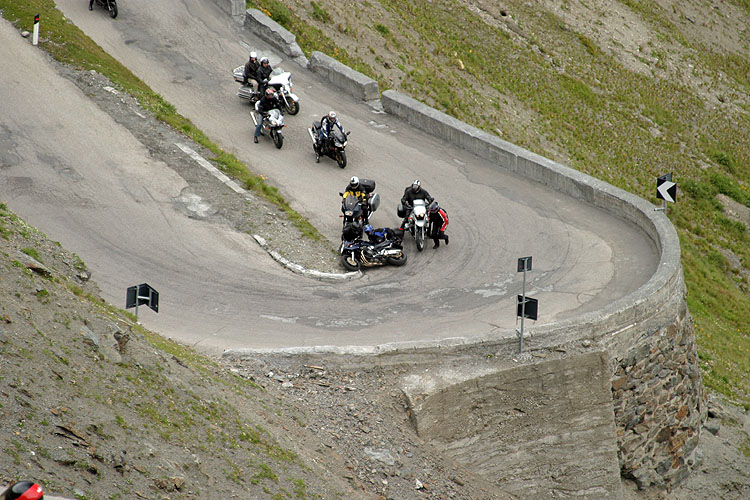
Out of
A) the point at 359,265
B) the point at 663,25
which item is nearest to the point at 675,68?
the point at 663,25

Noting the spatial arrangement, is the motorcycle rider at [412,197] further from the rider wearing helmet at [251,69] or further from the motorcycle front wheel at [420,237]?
the rider wearing helmet at [251,69]

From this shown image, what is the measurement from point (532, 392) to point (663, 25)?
1372 inches

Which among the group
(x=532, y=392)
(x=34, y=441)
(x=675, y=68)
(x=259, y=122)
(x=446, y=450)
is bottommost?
(x=446, y=450)

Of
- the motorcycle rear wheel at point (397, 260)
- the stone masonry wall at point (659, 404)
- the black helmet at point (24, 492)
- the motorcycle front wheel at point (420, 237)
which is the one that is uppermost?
the black helmet at point (24, 492)

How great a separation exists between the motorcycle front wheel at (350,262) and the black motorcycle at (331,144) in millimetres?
4585

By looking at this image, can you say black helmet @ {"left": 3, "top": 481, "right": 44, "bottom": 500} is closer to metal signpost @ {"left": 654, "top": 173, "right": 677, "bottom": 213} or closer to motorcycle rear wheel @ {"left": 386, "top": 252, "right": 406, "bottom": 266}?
motorcycle rear wheel @ {"left": 386, "top": 252, "right": 406, "bottom": 266}

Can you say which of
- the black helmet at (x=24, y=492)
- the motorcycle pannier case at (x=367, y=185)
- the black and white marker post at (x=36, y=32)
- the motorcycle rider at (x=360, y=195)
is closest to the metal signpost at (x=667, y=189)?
the motorcycle pannier case at (x=367, y=185)

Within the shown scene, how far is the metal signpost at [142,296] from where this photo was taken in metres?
13.7

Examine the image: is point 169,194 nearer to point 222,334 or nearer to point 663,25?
point 222,334

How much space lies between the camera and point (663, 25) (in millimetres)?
44531

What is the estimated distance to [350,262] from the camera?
18.1 metres

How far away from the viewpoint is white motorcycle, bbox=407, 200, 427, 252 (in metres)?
18.4

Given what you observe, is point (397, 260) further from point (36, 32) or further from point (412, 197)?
point (36, 32)

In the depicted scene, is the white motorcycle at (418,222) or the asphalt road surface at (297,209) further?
the white motorcycle at (418,222)
